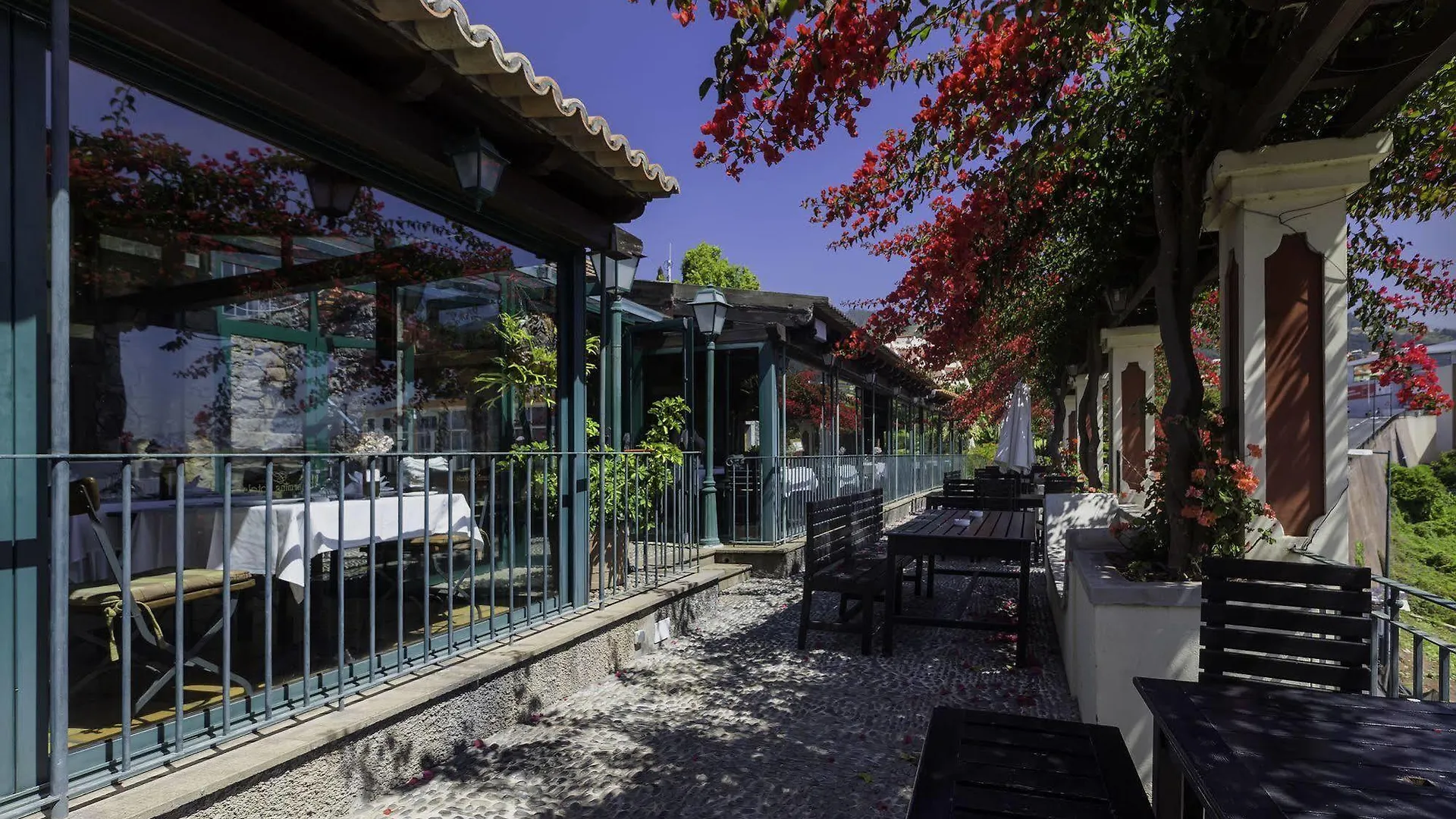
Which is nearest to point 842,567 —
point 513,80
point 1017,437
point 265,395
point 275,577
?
point 275,577

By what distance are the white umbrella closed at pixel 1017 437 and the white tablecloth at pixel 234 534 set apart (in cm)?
947

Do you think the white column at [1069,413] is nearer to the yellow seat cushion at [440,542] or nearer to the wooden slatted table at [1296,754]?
the yellow seat cushion at [440,542]

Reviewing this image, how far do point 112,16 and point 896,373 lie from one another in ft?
43.8

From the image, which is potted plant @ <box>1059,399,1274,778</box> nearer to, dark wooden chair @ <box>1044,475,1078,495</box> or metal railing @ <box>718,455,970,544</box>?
metal railing @ <box>718,455,970,544</box>

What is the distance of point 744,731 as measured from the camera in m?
3.72

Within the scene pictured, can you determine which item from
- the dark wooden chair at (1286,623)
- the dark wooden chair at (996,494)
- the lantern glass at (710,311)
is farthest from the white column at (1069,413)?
the dark wooden chair at (1286,623)

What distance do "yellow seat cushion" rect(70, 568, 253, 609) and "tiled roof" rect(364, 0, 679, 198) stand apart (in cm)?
211

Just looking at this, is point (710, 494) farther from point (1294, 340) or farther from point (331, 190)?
point (1294, 340)

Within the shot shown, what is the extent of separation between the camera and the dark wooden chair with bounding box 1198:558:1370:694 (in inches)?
93.3

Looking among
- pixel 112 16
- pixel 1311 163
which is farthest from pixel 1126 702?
pixel 112 16

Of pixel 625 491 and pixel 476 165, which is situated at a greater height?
pixel 476 165

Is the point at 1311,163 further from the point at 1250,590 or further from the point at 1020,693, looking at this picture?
the point at 1020,693

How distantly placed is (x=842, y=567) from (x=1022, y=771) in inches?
158

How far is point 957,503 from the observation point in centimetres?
977
